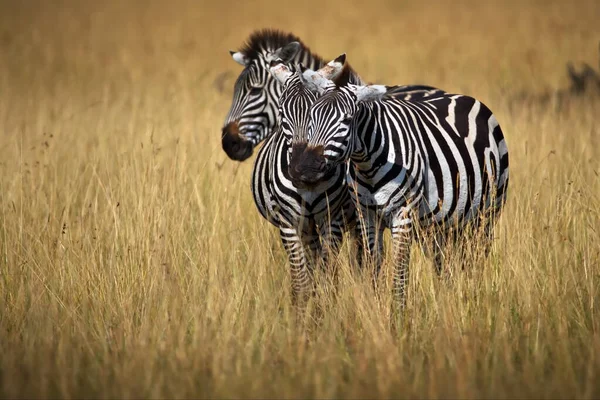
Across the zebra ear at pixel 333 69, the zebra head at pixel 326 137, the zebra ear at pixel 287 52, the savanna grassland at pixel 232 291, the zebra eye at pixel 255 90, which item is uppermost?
the zebra ear at pixel 287 52

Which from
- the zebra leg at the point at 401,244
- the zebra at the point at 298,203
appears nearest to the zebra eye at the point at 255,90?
the zebra at the point at 298,203

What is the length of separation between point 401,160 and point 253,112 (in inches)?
74.3

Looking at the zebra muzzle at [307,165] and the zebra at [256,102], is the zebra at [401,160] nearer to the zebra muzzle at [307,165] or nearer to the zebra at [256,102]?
the zebra muzzle at [307,165]

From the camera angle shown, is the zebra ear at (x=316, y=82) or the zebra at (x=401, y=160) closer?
the zebra at (x=401, y=160)

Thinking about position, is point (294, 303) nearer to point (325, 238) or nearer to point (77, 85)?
point (325, 238)

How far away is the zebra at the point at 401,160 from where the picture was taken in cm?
479

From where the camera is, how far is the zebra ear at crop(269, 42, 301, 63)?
6652 mm

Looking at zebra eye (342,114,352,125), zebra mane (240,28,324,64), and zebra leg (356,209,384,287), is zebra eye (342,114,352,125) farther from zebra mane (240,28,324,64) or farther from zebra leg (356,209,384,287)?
zebra mane (240,28,324,64)

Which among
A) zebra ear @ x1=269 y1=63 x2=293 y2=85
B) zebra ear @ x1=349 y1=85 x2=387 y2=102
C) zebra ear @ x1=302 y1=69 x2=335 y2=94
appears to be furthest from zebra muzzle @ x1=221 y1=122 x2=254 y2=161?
zebra ear @ x1=349 y1=85 x2=387 y2=102

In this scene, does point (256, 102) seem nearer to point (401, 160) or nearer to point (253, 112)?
point (253, 112)

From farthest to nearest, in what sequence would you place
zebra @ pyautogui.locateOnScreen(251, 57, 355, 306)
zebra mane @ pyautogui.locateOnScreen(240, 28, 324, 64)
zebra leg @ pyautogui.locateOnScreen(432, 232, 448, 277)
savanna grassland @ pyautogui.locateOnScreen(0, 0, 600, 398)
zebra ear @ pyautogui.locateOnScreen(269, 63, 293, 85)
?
1. zebra mane @ pyautogui.locateOnScreen(240, 28, 324, 64)
2. zebra leg @ pyautogui.locateOnScreen(432, 232, 448, 277)
3. zebra ear @ pyautogui.locateOnScreen(269, 63, 293, 85)
4. zebra @ pyautogui.locateOnScreen(251, 57, 355, 306)
5. savanna grassland @ pyautogui.locateOnScreen(0, 0, 600, 398)

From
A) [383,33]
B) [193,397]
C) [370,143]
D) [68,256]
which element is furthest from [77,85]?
[193,397]

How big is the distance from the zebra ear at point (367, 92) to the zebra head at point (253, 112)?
1.78 m

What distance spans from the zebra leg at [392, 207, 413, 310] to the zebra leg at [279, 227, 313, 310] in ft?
2.18
